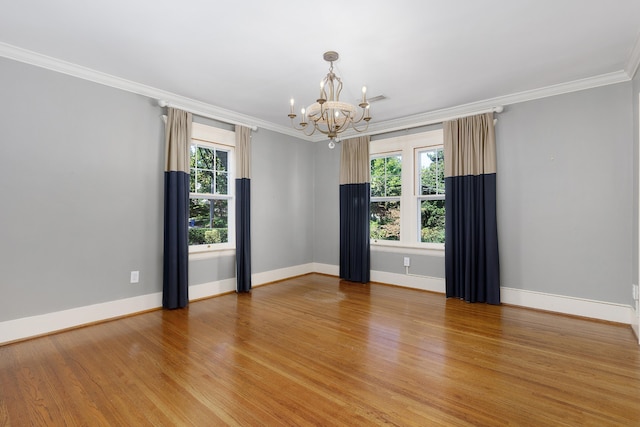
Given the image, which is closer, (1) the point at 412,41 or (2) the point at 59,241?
(1) the point at 412,41

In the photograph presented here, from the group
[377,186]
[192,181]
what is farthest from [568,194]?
[192,181]

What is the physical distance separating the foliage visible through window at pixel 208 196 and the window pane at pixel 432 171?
3010 mm

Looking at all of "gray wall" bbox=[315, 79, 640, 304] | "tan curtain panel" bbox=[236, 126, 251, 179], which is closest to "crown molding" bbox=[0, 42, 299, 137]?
"tan curtain panel" bbox=[236, 126, 251, 179]

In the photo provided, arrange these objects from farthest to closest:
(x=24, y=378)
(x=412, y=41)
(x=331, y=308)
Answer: (x=331, y=308) < (x=412, y=41) < (x=24, y=378)

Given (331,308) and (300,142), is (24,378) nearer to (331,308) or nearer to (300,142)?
(331,308)

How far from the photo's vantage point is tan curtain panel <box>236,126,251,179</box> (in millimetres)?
4660

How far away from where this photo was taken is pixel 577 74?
11.0 ft

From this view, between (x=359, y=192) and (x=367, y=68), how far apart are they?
7.76 feet

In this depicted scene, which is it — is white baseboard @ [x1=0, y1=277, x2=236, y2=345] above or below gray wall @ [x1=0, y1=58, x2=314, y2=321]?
below

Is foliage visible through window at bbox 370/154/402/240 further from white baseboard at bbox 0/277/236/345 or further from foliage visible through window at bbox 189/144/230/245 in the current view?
white baseboard at bbox 0/277/236/345

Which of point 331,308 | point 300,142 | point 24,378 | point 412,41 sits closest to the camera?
point 24,378

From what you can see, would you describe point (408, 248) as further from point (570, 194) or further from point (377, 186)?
point (570, 194)

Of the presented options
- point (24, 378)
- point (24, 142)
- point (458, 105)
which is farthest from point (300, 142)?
point (24, 378)

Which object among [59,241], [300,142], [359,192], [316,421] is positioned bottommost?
[316,421]
